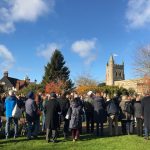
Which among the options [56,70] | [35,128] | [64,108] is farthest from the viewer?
[56,70]

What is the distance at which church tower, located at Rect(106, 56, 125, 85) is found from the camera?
504 feet

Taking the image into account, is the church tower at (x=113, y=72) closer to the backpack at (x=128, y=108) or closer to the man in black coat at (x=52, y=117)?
the backpack at (x=128, y=108)

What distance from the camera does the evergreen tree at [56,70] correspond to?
62438mm

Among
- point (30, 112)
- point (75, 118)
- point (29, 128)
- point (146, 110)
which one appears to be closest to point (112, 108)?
point (146, 110)

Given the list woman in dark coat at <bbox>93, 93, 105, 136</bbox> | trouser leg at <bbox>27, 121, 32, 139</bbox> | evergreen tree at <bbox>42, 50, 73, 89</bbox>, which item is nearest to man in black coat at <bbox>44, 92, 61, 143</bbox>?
trouser leg at <bbox>27, 121, 32, 139</bbox>

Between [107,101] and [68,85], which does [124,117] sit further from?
[68,85]

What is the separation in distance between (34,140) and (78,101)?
2.55 metres

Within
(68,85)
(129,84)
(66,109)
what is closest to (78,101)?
(66,109)

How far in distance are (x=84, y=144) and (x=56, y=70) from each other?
2024 inches

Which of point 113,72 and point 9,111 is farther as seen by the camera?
point 113,72

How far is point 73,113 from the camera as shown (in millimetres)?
13945

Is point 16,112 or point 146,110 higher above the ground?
point 146,110

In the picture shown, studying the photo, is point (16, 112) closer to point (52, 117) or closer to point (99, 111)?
point (52, 117)

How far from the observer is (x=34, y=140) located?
13852 millimetres
